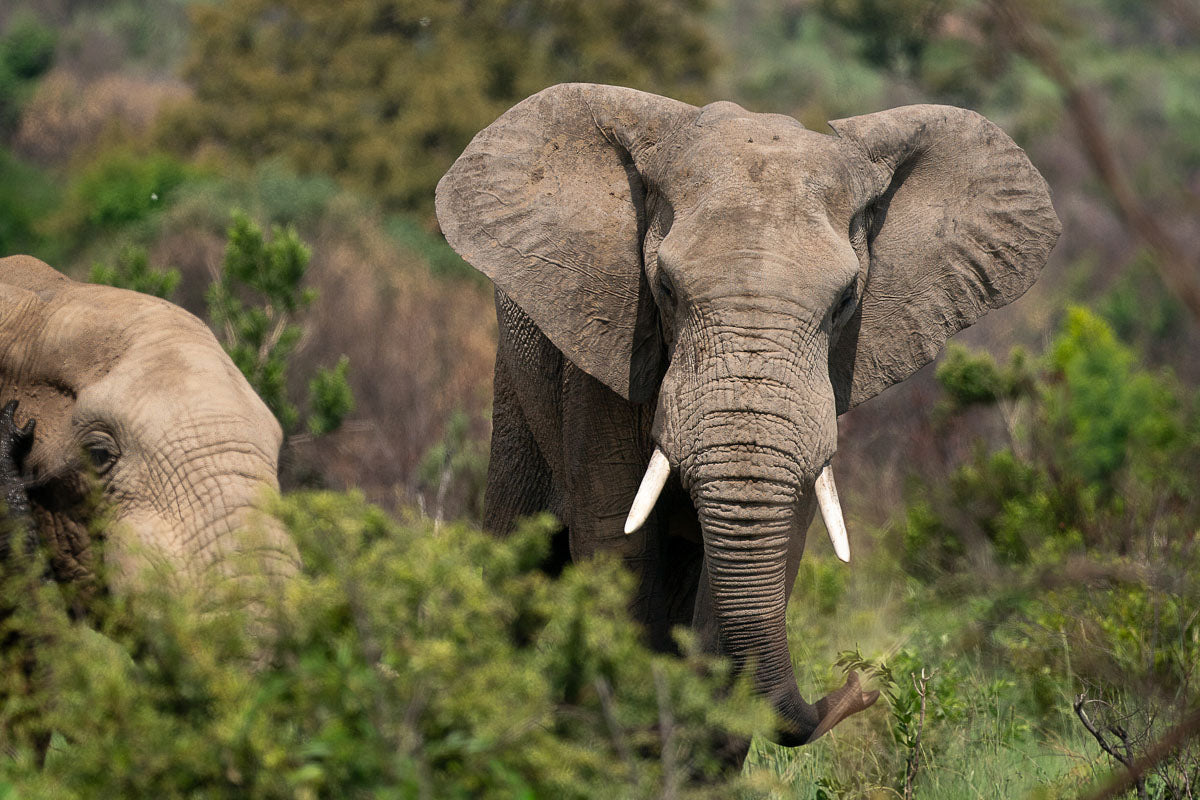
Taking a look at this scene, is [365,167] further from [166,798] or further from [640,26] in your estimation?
[166,798]

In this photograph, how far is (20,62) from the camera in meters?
30.2

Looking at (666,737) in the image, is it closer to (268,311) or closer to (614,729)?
(614,729)

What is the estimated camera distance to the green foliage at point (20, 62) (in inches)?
1107

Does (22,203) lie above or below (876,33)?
below

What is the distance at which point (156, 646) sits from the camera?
8.70ft

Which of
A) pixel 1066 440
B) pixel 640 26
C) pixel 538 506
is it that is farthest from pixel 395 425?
pixel 640 26

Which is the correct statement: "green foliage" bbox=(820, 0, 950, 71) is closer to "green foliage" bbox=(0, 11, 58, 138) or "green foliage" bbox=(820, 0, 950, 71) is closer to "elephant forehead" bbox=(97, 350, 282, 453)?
"green foliage" bbox=(0, 11, 58, 138)

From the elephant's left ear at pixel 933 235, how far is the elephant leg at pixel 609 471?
64cm

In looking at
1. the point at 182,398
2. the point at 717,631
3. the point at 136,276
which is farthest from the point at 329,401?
the point at 182,398

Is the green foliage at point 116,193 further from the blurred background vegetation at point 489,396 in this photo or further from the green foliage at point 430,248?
the green foliage at point 430,248

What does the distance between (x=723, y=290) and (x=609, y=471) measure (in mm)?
943

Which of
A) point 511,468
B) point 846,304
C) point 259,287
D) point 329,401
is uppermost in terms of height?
point 846,304

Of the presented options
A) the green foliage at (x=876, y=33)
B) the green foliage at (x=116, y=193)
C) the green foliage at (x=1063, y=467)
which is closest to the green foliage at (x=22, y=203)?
the green foliage at (x=116, y=193)

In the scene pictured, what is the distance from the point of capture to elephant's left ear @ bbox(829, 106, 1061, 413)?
482cm
